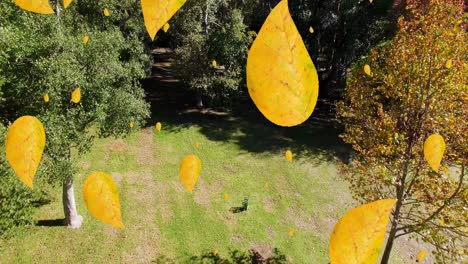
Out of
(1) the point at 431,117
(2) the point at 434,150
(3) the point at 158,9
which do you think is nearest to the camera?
(3) the point at 158,9

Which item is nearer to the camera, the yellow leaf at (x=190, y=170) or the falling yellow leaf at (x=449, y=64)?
the falling yellow leaf at (x=449, y=64)

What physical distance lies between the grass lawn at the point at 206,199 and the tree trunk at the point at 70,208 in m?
0.35

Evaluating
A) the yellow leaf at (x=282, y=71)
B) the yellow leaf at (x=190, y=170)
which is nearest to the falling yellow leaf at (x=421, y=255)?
the yellow leaf at (x=190, y=170)

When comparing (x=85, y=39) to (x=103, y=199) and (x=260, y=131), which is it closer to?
(x=103, y=199)

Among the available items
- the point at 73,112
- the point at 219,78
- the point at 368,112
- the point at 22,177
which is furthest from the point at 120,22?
the point at 368,112

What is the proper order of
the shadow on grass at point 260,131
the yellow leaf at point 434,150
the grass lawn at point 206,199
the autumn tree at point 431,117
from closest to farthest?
the autumn tree at point 431,117 → the yellow leaf at point 434,150 → the grass lawn at point 206,199 → the shadow on grass at point 260,131

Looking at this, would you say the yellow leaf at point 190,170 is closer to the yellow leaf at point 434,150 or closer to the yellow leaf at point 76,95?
the yellow leaf at point 76,95

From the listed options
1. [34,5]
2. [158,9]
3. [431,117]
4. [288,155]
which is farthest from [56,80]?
[288,155]

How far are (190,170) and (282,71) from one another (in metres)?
18.2

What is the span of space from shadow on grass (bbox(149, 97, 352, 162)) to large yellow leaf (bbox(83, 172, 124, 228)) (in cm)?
829

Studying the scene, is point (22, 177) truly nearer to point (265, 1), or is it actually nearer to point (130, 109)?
point (130, 109)

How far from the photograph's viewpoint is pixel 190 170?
2206 cm

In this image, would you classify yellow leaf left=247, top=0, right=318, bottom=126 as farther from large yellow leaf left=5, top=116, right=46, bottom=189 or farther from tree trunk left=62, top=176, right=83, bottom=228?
tree trunk left=62, top=176, right=83, bottom=228

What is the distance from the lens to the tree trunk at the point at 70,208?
1551 centimetres
